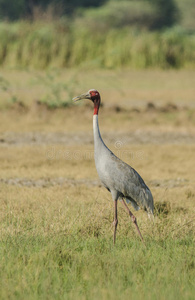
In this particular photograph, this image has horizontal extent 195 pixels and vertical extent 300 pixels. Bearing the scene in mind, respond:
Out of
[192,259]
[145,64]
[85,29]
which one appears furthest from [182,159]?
[85,29]

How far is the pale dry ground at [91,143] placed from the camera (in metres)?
6.96

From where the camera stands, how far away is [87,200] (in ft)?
22.8

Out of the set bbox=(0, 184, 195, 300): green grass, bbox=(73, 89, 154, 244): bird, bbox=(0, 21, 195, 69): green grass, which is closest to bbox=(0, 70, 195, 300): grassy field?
bbox=(0, 184, 195, 300): green grass

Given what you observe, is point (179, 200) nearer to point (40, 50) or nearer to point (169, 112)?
point (169, 112)

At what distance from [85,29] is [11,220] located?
1456cm

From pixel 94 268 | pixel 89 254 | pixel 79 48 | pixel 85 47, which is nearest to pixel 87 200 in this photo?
pixel 89 254

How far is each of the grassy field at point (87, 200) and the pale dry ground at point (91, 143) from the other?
0.02 meters

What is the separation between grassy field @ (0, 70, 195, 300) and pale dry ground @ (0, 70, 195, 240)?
0.02 meters

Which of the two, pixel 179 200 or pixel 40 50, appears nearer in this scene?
pixel 179 200

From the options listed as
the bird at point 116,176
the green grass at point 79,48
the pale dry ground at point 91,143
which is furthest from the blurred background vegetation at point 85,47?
the bird at point 116,176

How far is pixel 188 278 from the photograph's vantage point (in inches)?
176

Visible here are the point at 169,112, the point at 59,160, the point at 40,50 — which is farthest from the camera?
the point at 40,50

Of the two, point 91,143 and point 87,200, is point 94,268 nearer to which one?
point 87,200

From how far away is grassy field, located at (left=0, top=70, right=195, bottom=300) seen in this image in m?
4.41
